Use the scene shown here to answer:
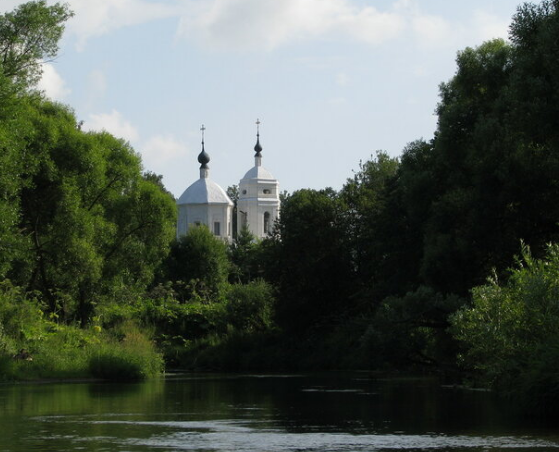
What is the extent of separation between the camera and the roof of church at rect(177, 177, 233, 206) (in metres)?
128

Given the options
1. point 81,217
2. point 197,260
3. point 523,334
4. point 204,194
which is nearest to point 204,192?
point 204,194

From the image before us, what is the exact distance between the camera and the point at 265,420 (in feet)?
68.5

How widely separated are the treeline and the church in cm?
6364

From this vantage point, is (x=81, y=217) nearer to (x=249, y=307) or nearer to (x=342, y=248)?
(x=249, y=307)

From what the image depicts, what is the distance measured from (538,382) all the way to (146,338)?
1103 inches

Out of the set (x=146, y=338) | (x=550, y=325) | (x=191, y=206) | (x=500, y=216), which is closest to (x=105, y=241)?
(x=146, y=338)

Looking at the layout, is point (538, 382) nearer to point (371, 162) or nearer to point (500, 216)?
point (500, 216)

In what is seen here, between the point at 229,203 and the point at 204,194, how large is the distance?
9.41 feet

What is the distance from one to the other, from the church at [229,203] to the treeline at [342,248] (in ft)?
209

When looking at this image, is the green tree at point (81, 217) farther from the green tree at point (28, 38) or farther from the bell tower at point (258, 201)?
the bell tower at point (258, 201)

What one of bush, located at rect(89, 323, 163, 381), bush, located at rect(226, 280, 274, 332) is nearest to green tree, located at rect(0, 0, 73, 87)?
bush, located at rect(89, 323, 163, 381)

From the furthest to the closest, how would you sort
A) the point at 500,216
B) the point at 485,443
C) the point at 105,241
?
the point at 105,241 < the point at 500,216 < the point at 485,443

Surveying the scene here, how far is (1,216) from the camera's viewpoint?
37750 millimetres

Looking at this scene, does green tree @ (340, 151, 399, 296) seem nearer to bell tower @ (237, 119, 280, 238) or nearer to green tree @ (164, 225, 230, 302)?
green tree @ (164, 225, 230, 302)
